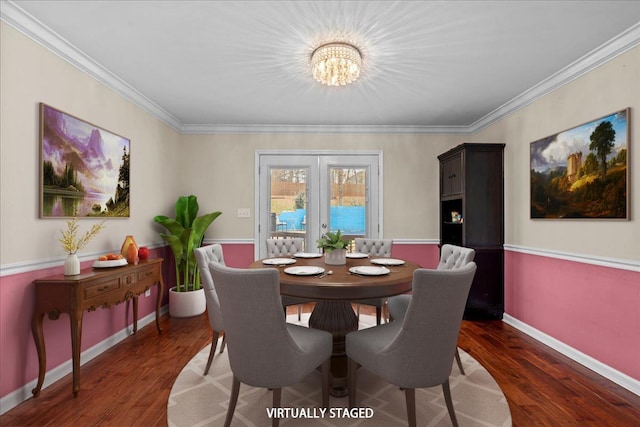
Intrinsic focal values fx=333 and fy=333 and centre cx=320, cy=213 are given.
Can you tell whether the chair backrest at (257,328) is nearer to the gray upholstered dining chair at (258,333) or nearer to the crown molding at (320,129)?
the gray upholstered dining chair at (258,333)

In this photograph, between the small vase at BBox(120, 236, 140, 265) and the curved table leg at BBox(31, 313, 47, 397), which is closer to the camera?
the curved table leg at BBox(31, 313, 47, 397)

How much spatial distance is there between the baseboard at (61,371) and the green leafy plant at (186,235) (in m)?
0.72

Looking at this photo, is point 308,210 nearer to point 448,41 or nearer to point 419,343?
point 448,41

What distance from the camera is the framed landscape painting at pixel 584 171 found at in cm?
260

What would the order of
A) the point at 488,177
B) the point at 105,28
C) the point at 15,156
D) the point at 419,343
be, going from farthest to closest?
the point at 488,177 < the point at 105,28 < the point at 15,156 < the point at 419,343

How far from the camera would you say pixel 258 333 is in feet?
5.91

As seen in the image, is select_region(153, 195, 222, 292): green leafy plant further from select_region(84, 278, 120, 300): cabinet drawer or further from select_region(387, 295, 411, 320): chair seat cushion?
select_region(387, 295, 411, 320): chair seat cushion

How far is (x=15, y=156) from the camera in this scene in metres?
Answer: 2.31

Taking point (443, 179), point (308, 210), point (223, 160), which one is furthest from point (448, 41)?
point (223, 160)

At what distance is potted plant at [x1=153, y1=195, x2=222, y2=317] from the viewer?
4109mm

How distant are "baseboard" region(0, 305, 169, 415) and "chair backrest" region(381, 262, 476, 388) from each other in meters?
2.46

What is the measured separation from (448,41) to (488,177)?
6.85 ft

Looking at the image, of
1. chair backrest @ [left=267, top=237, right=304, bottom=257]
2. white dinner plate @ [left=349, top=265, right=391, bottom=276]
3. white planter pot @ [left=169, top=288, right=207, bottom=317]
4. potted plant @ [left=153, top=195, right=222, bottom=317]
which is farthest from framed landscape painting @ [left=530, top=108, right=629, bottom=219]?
white planter pot @ [left=169, top=288, right=207, bottom=317]

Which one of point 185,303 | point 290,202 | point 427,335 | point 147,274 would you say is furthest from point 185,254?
point 427,335
